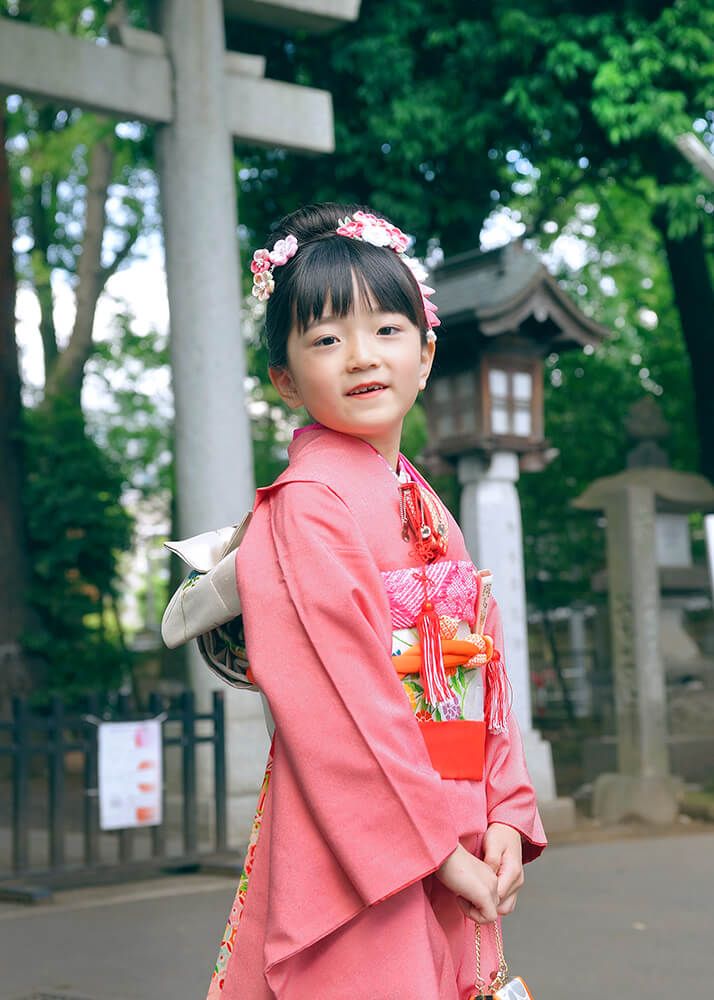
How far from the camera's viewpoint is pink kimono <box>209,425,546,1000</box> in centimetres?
185

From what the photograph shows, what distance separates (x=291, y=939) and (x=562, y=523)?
1301 centimetres

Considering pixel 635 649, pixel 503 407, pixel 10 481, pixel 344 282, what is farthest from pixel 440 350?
pixel 344 282

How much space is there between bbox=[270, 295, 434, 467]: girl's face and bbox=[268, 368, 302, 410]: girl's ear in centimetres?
8

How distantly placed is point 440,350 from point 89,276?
8705 millimetres

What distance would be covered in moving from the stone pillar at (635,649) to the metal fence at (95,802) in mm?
3612

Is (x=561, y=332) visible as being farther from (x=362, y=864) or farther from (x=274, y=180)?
(x=362, y=864)

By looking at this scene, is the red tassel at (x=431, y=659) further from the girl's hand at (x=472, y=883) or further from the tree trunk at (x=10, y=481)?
the tree trunk at (x=10, y=481)

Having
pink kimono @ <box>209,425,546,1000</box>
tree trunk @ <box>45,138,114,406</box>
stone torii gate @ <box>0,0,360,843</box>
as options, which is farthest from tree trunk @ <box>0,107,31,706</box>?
pink kimono @ <box>209,425,546,1000</box>

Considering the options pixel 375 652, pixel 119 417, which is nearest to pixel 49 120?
pixel 119 417

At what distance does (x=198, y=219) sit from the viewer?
793 centimetres

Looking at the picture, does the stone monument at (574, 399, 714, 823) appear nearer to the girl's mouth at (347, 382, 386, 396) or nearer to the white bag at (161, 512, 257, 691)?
the white bag at (161, 512, 257, 691)

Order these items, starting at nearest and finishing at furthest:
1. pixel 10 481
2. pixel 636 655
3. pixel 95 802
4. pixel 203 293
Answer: pixel 95 802, pixel 203 293, pixel 636 655, pixel 10 481

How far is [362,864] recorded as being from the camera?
6.02 ft

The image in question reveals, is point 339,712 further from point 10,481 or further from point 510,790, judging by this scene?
point 10,481
